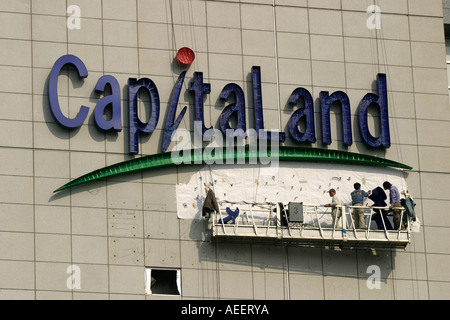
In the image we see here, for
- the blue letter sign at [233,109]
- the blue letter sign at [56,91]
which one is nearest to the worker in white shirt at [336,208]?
the blue letter sign at [233,109]

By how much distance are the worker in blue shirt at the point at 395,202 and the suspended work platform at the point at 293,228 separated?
210mm

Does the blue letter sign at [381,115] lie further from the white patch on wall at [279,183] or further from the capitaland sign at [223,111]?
the white patch on wall at [279,183]

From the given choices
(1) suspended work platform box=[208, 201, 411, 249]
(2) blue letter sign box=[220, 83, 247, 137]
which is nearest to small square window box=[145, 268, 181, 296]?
(1) suspended work platform box=[208, 201, 411, 249]

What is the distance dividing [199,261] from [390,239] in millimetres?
5853

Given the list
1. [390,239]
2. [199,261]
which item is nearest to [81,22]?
[199,261]

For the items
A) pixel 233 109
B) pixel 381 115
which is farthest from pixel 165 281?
pixel 381 115

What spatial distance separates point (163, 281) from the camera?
50875mm

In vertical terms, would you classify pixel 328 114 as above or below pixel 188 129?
above

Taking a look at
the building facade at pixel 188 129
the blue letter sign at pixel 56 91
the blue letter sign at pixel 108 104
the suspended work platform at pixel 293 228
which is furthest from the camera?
the blue letter sign at pixel 108 104

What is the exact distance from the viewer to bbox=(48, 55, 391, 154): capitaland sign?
5141cm

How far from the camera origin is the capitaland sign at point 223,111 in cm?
5141

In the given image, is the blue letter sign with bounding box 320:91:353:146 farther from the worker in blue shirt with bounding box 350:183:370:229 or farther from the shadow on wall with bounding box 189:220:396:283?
the shadow on wall with bounding box 189:220:396:283

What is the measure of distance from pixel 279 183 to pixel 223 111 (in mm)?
2830

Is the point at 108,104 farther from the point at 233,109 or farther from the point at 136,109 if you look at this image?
the point at 233,109
